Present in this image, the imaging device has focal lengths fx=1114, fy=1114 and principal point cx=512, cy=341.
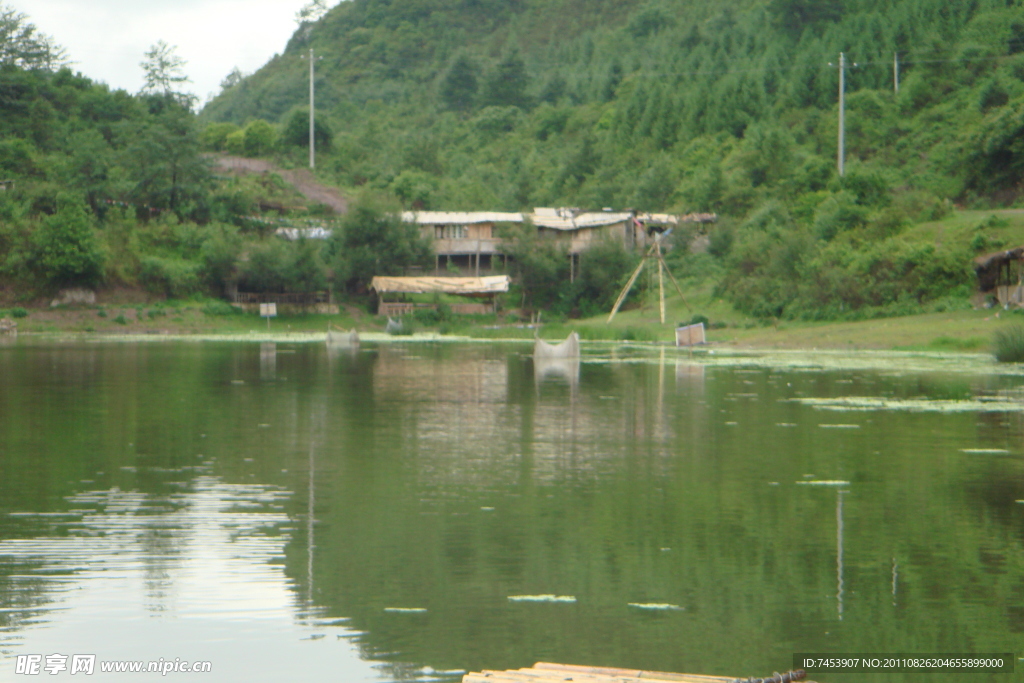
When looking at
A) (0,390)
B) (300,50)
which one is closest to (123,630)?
(0,390)

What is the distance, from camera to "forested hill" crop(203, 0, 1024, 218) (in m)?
62.1

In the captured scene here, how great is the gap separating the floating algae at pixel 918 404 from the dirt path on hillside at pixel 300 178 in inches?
2305

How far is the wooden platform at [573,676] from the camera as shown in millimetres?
6164

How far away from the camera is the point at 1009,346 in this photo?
109ft

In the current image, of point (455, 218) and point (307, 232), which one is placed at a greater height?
point (455, 218)

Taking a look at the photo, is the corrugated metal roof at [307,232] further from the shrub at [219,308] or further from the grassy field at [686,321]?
the shrub at [219,308]

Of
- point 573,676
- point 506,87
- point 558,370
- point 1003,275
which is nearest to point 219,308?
point 558,370

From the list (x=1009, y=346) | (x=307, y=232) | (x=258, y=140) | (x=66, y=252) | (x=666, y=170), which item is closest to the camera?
(x=1009, y=346)

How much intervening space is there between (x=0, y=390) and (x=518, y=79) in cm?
9149

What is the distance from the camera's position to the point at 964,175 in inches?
2224

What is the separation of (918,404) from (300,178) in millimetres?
67565

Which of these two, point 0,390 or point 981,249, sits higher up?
point 981,249

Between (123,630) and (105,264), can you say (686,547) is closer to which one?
(123,630)

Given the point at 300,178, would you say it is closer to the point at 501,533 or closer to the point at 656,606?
the point at 501,533
